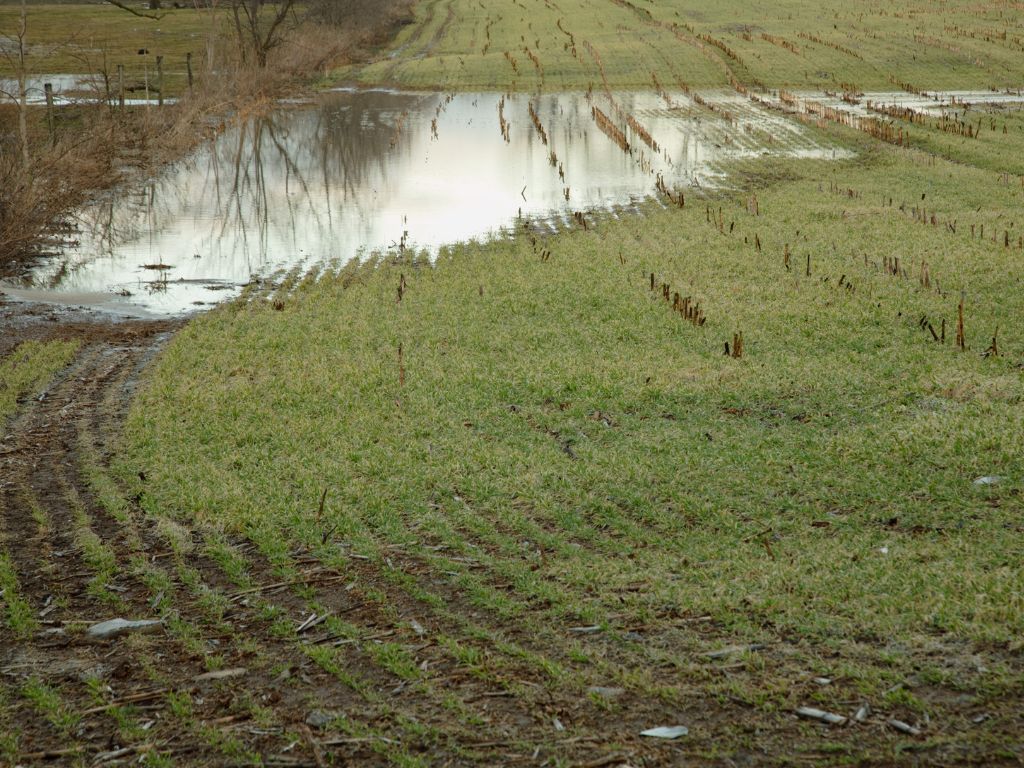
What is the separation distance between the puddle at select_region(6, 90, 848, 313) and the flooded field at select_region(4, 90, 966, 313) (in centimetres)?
7

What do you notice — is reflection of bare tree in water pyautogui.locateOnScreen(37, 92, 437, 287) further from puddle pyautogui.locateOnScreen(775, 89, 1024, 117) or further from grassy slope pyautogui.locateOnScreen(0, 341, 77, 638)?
puddle pyautogui.locateOnScreen(775, 89, 1024, 117)

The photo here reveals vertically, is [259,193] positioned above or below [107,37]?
below

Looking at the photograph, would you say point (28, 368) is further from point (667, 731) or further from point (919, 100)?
point (919, 100)

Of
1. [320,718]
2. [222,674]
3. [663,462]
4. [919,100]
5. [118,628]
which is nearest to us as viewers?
[320,718]

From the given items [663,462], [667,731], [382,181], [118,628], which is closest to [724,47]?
[382,181]

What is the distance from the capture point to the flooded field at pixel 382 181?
20.1m

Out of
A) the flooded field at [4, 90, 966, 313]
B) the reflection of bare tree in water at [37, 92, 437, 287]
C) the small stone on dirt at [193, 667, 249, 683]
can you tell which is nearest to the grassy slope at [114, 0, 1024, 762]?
the small stone on dirt at [193, 667, 249, 683]

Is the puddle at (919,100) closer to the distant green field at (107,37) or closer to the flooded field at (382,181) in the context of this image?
the flooded field at (382,181)

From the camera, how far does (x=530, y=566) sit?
804 cm

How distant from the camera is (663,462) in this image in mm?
9836

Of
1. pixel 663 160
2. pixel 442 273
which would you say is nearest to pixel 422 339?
pixel 442 273

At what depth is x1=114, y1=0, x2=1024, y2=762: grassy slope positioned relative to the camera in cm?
647

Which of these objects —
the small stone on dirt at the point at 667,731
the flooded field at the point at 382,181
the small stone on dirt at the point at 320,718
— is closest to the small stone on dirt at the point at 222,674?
the small stone on dirt at the point at 320,718

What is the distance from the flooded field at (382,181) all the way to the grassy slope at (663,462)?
122 inches
